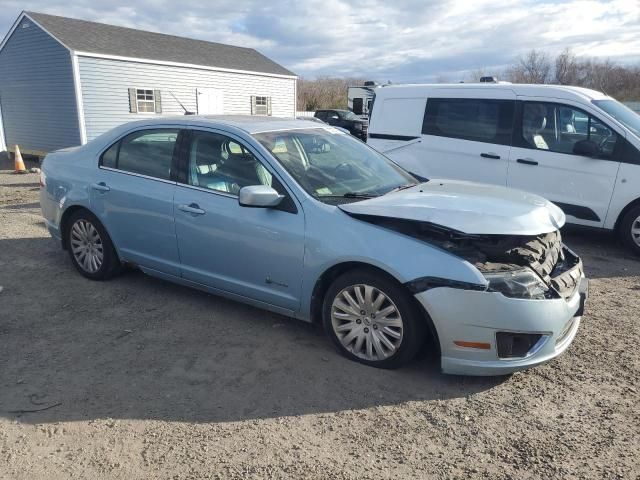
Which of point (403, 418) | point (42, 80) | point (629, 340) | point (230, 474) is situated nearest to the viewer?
point (230, 474)

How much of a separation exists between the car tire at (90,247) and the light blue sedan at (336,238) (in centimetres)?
2

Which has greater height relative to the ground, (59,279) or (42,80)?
(42,80)

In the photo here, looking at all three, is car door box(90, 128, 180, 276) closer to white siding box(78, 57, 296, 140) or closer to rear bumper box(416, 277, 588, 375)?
rear bumper box(416, 277, 588, 375)

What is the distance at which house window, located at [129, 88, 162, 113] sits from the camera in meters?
18.1

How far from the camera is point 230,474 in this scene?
2.61 metres

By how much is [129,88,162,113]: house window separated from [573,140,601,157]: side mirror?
50.7ft

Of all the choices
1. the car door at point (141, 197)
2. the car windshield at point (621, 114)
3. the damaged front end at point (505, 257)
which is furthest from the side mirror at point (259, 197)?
the car windshield at point (621, 114)

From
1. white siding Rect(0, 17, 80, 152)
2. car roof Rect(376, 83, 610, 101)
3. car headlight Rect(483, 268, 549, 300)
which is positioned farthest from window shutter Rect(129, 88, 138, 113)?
car headlight Rect(483, 268, 549, 300)

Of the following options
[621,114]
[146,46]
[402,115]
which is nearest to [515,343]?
[621,114]

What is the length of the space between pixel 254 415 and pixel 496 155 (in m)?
5.43

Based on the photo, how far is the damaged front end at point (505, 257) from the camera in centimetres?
320

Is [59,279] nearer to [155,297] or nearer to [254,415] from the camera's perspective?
[155,297]

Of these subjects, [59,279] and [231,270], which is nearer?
[231,270]

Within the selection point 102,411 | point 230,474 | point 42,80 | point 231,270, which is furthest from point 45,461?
point 42,80
